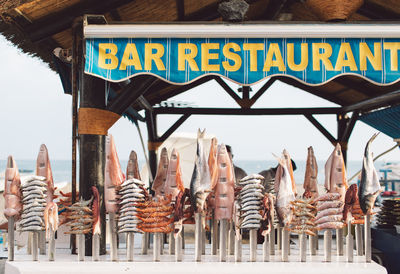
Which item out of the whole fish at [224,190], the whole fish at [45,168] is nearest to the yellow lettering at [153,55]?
the whole fish at [224,190]

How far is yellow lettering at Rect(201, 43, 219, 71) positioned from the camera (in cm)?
472

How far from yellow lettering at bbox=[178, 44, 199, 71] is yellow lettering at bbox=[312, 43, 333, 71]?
4.37 feet

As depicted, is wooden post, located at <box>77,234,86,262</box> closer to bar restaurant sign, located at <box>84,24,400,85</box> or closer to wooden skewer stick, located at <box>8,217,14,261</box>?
wooden skewer stick, located at <box>8,217,14,261</box>

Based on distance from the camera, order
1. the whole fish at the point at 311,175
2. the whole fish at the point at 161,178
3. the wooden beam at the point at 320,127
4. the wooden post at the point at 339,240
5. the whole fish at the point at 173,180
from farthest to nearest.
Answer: the wooden beam at the point at 320,127, the whole fish at the point at 161,178, the whole fish at the point at 311,175, the whole fish at the point at 173,180, the wooden post at the point at 339,240

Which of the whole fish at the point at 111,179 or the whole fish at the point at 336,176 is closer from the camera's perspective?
the whole fish at the point at 111,179

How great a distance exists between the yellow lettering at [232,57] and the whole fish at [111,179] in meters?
1.60

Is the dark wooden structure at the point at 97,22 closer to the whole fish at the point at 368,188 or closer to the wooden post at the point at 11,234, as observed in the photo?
the wooden post at the point at 11,234

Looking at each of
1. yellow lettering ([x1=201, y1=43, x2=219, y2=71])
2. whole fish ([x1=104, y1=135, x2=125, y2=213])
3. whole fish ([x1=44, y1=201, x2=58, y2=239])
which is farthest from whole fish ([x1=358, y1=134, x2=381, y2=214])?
whole fish ([x1=44, y1=201, x2=58, y2=239])

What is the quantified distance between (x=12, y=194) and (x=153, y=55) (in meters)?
2.19

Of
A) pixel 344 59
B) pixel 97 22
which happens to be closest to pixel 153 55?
pixel 97 22

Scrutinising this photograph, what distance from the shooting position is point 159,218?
466cm

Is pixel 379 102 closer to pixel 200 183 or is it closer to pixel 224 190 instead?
pixel 224 190

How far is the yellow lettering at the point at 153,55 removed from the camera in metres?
4.73

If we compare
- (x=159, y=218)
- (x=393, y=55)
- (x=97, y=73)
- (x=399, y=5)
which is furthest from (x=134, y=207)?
(x=399, y=5)
